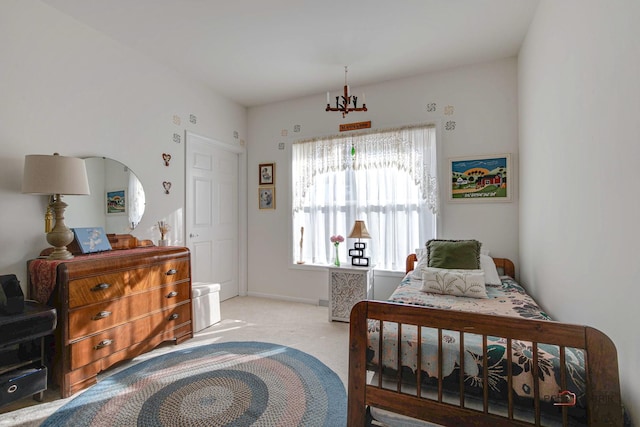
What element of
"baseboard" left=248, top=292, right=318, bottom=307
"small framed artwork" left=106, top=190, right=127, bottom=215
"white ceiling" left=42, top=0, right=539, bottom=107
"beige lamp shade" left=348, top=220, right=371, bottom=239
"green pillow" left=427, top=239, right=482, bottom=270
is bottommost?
"baseboard" left=248, top=292, right=318, bottom=307

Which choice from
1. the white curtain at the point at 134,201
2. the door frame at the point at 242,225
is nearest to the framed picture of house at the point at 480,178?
the door frame at the point at 242,225

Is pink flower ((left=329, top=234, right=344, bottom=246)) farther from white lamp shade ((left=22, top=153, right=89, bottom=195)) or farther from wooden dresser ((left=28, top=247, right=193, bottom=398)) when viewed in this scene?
white lamp shade ((left=22, top=153, right=89, bottom=195))

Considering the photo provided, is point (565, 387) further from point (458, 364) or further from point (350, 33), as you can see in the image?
point (350, 33)

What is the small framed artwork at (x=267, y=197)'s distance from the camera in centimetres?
418

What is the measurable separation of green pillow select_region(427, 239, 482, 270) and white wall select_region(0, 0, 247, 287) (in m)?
2.75

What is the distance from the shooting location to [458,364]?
1.31m

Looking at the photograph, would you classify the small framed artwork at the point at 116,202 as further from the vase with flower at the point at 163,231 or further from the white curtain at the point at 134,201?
the vase with flower at the point at 163,231

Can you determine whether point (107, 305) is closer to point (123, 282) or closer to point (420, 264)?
point (123, 282)

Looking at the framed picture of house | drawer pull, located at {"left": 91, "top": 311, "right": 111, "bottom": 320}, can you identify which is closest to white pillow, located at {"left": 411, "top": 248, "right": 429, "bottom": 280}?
the framed picture of house

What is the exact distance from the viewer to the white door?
11.8 ft

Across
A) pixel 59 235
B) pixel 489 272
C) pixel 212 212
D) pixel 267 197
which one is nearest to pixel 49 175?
pixel 59 235

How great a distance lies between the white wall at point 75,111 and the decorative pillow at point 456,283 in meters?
2.72

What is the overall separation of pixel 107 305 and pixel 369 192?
2.77m

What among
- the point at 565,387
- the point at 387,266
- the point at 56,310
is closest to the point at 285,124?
the point at 387,266
